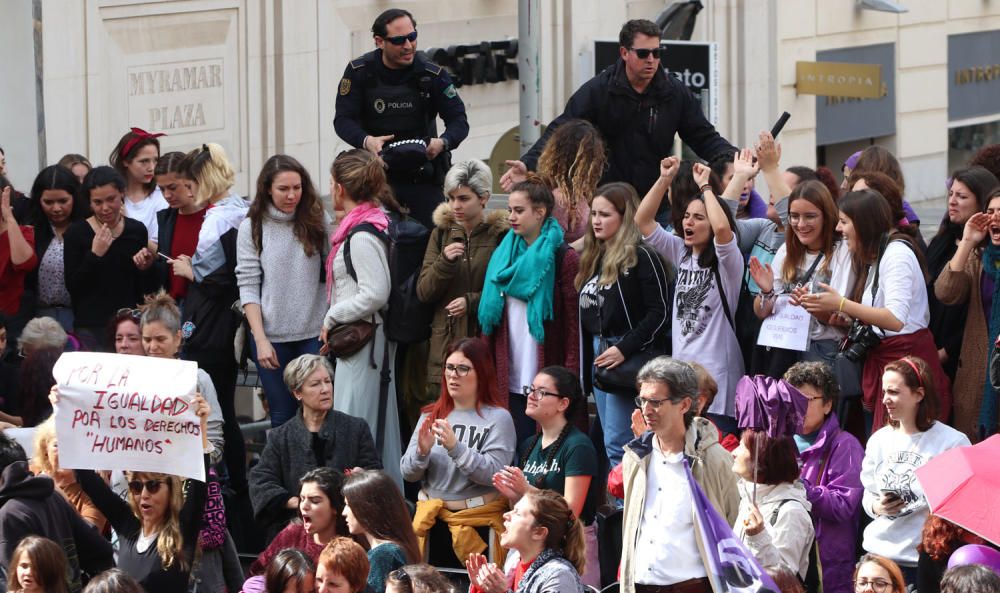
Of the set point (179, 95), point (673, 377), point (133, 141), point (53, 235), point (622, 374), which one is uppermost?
point (179, 95)

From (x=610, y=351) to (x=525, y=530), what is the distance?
1856 mm

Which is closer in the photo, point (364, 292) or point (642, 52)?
point (364, 292)

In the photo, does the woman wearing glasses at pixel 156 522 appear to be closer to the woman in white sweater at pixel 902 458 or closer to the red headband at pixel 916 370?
the woman in white sweater at pixel 902 458

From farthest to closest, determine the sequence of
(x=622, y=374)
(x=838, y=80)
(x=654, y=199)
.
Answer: (x=838, y=80) < (x=654, y=199) < (x=622, y=374)

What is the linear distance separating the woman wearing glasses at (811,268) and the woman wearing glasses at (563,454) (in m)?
1.02

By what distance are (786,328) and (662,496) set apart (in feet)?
5.33

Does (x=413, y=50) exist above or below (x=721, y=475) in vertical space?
above

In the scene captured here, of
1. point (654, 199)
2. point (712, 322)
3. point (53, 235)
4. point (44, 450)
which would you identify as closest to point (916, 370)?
point (712, 322)

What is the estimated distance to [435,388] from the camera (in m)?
10.4

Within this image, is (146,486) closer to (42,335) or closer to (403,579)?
(403,579)

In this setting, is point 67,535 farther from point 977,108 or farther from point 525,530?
point 977,108

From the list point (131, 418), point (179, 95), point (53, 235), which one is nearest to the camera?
point (131, 418)

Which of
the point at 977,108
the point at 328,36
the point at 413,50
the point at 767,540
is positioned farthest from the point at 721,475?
the point at 977,108

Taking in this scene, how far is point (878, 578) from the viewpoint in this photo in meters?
7.69
